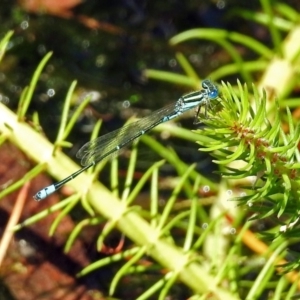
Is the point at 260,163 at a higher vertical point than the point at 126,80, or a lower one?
lower

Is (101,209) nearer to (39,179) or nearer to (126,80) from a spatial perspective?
(39,179)

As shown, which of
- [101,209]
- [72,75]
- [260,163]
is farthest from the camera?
[72,75]

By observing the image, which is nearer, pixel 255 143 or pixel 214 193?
pixel 255 143

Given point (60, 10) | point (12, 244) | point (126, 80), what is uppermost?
point (60, 10)

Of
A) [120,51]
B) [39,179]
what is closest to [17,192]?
[39,179]

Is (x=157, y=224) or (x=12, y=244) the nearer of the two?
(x=157, y=224)

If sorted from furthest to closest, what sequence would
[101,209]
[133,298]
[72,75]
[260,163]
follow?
[72,75], [133,298], [101,209], [260,163]

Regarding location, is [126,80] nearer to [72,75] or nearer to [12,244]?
[72,75]
